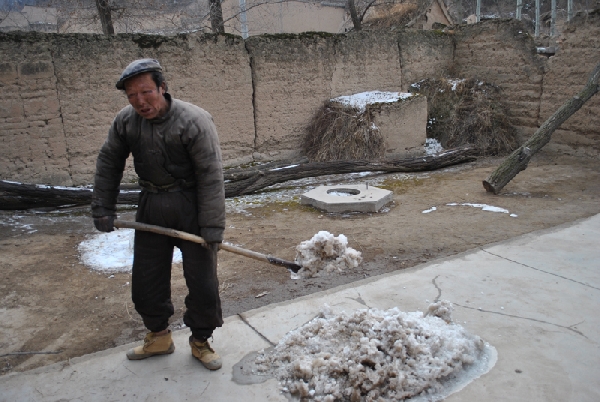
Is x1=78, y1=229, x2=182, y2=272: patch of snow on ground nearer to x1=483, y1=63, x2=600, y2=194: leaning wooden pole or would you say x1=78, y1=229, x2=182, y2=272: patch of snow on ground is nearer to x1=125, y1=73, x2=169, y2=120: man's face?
x1=125, y1=73, x2=169, y2=120: man's face

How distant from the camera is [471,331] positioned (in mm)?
3178

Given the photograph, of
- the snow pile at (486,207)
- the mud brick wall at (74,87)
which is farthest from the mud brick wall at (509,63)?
the mud brick wall at (74,87)

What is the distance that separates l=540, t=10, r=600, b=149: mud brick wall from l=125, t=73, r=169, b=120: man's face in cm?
815

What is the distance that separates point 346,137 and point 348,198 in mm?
2508

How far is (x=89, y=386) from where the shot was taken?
106 inches

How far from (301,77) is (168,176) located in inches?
259

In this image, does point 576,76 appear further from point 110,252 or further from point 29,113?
point 29,113

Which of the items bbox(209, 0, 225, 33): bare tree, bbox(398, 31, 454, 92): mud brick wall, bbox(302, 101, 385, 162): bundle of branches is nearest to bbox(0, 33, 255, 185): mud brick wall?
bbox(302, 101, 385, 162): bundle of branches

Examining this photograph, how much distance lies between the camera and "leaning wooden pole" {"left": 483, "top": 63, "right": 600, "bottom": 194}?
6.84 m

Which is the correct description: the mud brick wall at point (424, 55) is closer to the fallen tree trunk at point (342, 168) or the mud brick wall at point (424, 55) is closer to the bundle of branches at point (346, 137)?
the bundle of branches at point (346, 137)

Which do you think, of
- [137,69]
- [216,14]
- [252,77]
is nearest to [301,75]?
[252,77]

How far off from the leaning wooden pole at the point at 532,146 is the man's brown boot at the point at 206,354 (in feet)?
16.5

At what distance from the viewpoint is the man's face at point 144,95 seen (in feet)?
8.42

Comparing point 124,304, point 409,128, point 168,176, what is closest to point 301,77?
point 409,128
